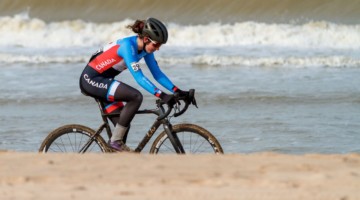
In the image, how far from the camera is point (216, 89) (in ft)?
51.2

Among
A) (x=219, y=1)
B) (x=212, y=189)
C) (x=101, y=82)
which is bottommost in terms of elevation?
(x=212, y=189)

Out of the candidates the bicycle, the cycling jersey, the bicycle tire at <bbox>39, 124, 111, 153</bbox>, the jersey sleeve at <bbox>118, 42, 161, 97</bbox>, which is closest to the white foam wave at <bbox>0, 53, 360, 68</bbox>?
the bicycle

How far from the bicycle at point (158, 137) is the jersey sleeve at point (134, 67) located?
0.19m

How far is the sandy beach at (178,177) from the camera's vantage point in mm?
6744

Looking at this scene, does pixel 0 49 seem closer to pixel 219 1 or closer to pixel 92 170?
pixel 219 1

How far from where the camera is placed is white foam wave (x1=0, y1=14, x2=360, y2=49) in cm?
2262

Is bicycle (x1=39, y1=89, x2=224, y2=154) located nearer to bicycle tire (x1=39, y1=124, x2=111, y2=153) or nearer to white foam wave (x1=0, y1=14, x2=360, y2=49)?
bicycle tire (x1=39, y1=124, x2=111, y2=153)

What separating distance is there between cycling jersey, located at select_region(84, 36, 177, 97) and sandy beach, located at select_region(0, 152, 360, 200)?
0.75 m

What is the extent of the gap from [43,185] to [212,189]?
48.1 inches

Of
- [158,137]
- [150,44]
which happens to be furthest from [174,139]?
[150,44]

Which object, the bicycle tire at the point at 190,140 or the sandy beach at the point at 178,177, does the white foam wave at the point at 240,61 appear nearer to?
the bicycle tire at the point at 190,140

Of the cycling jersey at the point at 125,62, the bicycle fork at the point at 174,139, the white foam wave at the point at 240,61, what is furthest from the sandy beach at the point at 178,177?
the white foam wave at the point at 240,61

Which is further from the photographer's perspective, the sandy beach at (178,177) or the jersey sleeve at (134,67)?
the jersey sleeve at (134,67)

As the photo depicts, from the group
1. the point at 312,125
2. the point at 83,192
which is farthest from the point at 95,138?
the point at 312,125
